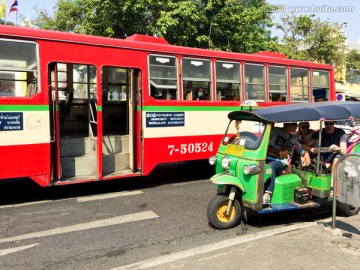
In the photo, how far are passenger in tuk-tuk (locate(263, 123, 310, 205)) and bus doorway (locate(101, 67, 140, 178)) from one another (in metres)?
3.21

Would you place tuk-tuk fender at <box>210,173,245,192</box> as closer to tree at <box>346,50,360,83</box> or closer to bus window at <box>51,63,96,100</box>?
bus window at <box>51,63,96,100</box>

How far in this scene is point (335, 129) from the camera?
592 centimetres

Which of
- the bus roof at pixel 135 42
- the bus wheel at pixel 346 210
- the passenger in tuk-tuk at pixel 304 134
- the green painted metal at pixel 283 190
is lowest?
the bus wheel at pixel 346 210

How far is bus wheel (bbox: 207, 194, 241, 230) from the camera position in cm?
513

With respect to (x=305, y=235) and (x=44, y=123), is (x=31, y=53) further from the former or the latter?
(x=305, y=235)

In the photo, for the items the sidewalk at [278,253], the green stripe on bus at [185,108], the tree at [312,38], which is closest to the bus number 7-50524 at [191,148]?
the green stripe on bus at [185,108]

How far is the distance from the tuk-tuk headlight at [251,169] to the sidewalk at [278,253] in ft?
2.76

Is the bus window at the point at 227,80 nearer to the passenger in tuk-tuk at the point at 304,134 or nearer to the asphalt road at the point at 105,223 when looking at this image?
the asphalt road at the point at 105,223

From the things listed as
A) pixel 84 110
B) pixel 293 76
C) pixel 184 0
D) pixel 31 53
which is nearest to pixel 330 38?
pixel 184 0

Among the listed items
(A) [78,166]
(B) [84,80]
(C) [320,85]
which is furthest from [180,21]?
(A) [78,166]

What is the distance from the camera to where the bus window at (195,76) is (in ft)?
26.1

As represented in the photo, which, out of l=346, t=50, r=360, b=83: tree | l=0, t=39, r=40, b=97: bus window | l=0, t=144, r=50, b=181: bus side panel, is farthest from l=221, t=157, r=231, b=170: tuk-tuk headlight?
l=346, t=50, r=360, b=83: tree

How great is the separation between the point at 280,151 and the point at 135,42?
3.75 metres

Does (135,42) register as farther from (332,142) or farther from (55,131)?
(332,142)
